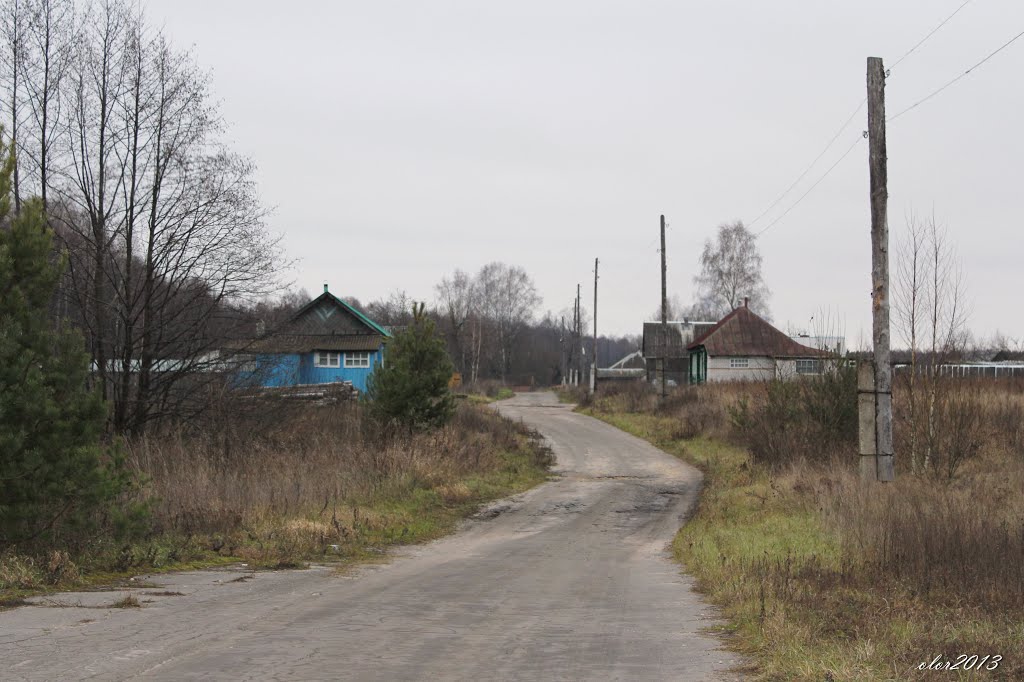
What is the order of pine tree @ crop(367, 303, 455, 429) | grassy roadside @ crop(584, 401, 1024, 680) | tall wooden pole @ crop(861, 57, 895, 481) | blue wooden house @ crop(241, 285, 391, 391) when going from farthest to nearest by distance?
1. blue wooden house @ crop(241, 285, 391, 391)
2. pine tree @ crop(367, 303, 455, 429)
3. tall wooden pole @ crop(861, 57, 895, 481)
4. grassy roadside @ crop(584, 401, 1024, 680)

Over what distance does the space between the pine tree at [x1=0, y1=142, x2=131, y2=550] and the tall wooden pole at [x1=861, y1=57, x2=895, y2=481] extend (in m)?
11.1

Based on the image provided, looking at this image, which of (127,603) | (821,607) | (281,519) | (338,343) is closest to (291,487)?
(281,519)

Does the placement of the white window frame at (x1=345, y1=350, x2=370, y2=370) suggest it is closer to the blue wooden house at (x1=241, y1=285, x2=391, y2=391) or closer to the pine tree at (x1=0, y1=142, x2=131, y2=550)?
the blue wooden house at (x1=241, y1=285, x2=391, y2=391)

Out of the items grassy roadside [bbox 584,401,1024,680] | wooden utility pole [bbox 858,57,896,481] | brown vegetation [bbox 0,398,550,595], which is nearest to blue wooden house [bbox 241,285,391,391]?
brown vegetation [bbox 0,398,550,595]

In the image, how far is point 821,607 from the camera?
761 centimetres

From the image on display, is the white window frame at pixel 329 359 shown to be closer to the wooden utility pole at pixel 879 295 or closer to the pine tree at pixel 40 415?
the wooden utility pole at pixel 879 295

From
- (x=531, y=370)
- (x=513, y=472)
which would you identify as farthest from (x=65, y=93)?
(x=531, y=370)

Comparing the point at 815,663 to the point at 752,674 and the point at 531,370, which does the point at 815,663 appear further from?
the point at 531,370

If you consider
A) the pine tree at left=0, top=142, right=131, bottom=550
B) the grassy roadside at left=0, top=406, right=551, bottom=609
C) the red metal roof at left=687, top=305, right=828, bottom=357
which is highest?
the red metal roof at left=687, top=305, right=828, bottom=357

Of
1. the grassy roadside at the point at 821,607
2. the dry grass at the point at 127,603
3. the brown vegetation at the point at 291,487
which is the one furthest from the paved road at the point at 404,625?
the brown vegetation at the point at 291,487

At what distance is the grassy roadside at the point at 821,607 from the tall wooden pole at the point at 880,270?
87cm

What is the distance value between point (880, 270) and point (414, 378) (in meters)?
11.7

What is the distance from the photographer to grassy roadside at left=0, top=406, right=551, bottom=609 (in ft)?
29.8

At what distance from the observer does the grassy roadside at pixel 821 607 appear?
582 cm
